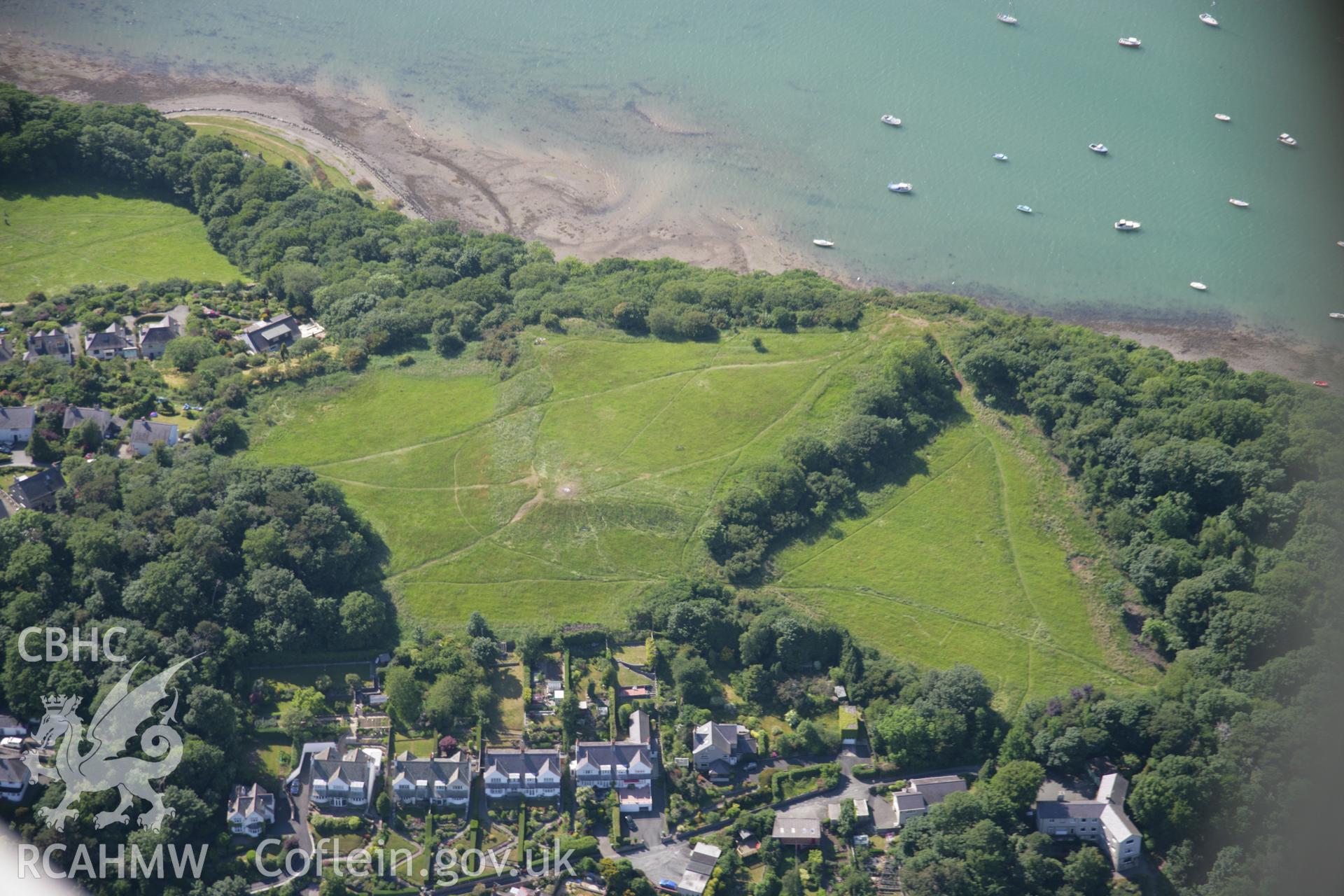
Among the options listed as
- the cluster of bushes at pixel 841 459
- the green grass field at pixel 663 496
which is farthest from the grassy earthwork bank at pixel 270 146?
the cluster of bushes at pixel 841 459

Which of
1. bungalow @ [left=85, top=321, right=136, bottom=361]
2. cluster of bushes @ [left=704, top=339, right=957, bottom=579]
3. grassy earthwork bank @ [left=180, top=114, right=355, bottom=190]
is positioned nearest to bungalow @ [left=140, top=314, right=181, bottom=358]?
bungalow @ [left=85, top=321, right=136, bottom=361]

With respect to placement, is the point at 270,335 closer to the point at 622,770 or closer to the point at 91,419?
the point at 91,419

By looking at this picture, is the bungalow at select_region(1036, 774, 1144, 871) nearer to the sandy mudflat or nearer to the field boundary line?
the field boundary line

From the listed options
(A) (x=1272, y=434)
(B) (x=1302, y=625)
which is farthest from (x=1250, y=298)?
(B) (x=1302, y=625)

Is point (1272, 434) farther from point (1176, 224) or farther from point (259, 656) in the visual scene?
point (259, 656)

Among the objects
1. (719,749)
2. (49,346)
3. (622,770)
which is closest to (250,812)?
(622,770)
